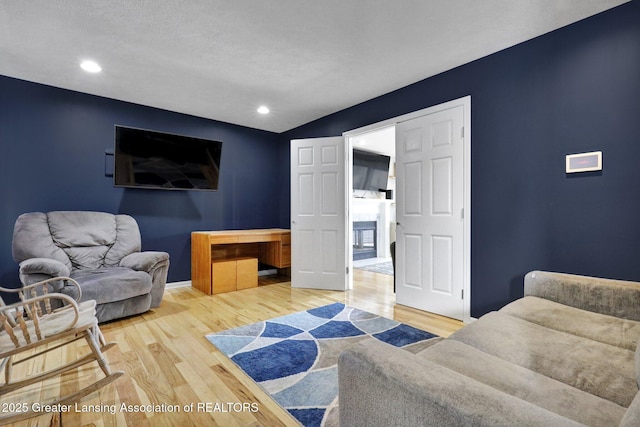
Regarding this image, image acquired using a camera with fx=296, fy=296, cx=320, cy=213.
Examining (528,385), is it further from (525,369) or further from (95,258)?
(95,258)

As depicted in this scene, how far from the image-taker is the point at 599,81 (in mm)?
2119

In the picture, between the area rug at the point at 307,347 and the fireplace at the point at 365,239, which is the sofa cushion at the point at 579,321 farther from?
the fireplace at the point at 365,239

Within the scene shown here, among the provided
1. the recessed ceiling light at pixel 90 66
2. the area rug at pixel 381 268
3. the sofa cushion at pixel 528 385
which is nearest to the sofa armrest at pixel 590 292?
the sofa cushion at pixel 528 385

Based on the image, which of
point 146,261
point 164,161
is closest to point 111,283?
point 146,261

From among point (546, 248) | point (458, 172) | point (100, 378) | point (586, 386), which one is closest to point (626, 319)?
point (546, 248)

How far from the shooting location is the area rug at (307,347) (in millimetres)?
1656

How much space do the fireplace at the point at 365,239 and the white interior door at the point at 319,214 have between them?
2.38m

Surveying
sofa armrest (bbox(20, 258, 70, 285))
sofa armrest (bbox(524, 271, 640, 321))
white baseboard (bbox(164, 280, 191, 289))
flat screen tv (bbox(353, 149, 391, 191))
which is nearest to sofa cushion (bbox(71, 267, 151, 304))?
sofa armrest (bbox(20, 258, 70, 285))

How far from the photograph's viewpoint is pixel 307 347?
89.9 inches

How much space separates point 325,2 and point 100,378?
2.85 meters

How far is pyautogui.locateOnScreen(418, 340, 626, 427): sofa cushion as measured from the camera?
0.93m

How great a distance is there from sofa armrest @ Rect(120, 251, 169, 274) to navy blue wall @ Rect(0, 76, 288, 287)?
76 centimetres

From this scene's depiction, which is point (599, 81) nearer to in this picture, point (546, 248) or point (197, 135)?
point (546, 248)

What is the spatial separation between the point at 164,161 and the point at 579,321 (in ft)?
13.8
